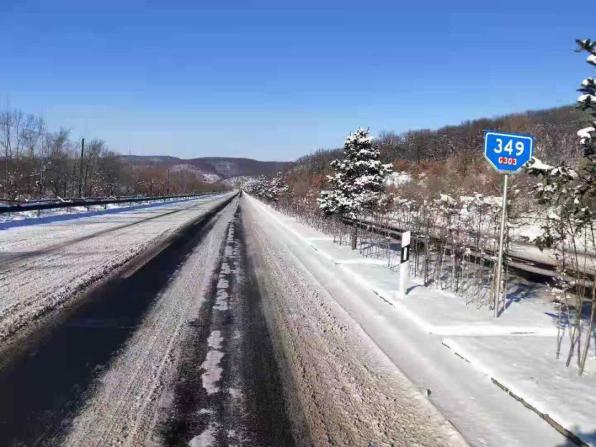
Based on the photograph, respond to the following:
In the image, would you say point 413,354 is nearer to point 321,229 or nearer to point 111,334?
point 111,334

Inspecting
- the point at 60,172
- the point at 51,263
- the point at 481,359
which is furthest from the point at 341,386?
the point at 60,172

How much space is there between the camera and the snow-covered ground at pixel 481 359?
3867mm

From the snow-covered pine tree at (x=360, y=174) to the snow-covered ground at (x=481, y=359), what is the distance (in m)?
5.91

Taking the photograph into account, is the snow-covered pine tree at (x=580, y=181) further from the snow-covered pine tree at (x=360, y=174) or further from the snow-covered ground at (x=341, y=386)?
the snow-covered pine tree at (x=360, y=174)

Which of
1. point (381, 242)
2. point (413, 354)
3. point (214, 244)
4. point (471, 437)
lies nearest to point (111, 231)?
point (214, 244)

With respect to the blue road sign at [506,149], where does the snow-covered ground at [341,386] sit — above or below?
below

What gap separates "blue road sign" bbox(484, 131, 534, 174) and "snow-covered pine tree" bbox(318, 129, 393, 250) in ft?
26.7

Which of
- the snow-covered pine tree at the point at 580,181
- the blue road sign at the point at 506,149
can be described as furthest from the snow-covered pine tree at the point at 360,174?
the snow-covered pine tree at the point at 580,181

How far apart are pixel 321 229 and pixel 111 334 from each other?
18.2 m

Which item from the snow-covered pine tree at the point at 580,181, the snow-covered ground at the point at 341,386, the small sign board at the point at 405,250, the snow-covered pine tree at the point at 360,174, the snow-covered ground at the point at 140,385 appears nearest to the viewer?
the snow-covered ground at the point at 140,385

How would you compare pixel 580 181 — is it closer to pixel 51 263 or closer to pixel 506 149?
pixel 506 149

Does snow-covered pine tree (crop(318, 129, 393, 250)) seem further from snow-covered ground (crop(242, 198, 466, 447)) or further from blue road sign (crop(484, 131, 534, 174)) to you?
blue road sign (crop(484, 131, 534, 174))

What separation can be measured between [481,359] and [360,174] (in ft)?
34.7

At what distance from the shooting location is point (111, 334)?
589cm
